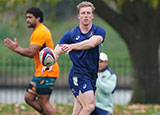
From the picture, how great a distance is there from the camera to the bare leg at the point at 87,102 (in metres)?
6.59

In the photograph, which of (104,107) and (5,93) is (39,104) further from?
(5,93)

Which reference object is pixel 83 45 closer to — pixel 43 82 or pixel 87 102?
pixel 87 102

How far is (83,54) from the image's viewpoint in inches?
268

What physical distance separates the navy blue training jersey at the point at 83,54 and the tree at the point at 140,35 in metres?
6.95

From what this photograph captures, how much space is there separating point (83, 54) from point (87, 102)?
710mm

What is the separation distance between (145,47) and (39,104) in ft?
22.1

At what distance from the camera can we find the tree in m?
14.1

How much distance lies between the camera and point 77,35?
22.6 feet

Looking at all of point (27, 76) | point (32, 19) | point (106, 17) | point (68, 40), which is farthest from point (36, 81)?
point (27, 76)

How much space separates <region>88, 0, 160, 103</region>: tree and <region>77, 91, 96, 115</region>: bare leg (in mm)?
7324

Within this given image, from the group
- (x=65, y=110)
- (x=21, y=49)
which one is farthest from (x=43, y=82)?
(x=65, y=110)

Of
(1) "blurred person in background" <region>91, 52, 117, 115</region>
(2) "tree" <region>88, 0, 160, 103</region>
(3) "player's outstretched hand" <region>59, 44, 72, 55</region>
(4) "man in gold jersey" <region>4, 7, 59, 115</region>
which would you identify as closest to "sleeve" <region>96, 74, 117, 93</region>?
(1) "blurred person in background" <region>91, 52, 117, 115</region>

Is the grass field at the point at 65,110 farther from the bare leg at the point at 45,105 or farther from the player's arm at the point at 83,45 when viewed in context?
the player's arm at the point at 83,45

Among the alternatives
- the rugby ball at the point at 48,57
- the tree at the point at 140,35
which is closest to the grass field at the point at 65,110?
the tree at the point at 140,35
